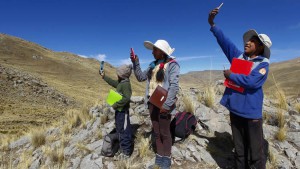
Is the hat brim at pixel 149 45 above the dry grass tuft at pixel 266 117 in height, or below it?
above

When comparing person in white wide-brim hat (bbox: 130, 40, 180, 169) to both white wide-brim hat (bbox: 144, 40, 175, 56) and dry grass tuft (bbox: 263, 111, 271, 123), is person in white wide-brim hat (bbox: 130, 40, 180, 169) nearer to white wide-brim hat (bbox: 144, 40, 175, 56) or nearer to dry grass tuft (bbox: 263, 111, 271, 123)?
white wide-brim hat (bbox: 144, 40, 175, 56)

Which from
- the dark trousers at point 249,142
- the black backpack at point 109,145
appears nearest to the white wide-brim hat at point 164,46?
the dark trousers at point 249,142

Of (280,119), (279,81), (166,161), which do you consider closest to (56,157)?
(166,161)

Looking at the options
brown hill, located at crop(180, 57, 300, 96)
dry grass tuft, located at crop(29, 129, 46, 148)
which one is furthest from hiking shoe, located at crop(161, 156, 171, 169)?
dry grass tuft, located at crop(29, 129, 46, 148)

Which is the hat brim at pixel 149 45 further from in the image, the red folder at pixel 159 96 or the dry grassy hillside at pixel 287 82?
the dry grassy hillside at pixel 287 82

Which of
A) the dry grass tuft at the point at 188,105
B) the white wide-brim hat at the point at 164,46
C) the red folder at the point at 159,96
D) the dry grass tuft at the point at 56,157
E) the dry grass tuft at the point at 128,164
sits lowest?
the dry grass tuft at the point at 56,157

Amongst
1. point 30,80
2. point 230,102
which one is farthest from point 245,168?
point 30,80

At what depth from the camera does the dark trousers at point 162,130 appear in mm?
4766

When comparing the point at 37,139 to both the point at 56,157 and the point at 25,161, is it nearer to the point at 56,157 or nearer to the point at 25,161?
the point at 25,161

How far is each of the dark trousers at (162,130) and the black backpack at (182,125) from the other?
102 centimetres

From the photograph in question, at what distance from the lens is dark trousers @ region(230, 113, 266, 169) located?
13.6 feet

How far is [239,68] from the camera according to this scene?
13.6 feet

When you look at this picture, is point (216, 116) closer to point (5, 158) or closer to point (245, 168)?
point (245, 168)

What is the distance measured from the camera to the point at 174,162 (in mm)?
5461
